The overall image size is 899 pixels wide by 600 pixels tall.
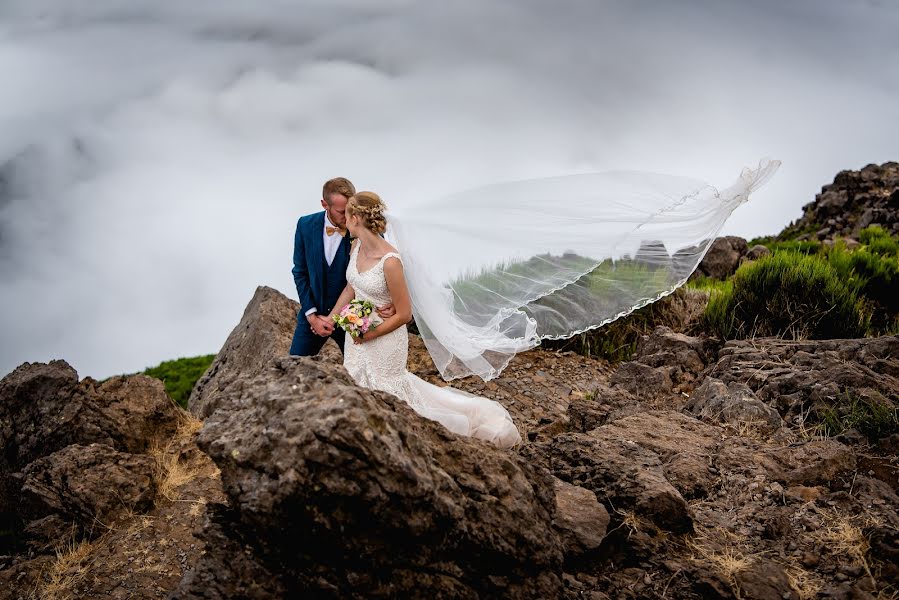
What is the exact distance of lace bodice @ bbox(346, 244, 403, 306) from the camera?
643cm

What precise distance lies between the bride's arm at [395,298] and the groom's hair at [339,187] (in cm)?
124

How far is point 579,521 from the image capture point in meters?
5.36

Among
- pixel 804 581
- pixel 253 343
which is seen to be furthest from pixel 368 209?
pixel 253 343

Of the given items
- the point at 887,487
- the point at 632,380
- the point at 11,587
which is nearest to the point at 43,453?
the point at 11,587

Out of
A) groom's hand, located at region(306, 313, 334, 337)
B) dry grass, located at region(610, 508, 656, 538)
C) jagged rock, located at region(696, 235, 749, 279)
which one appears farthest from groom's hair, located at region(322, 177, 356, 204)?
jagged rock, located at region(696, 235, 749, 279)

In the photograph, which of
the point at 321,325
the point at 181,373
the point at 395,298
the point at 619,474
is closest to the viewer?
the point at 619,474

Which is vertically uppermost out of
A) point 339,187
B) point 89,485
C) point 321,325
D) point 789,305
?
point 339,187

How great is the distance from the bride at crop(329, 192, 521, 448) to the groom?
1.04m

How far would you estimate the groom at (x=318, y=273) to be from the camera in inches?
303

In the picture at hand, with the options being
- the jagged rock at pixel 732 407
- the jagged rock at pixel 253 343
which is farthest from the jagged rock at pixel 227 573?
the jagged rock at pixel 253 343

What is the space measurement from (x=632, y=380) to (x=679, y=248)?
2085 mm

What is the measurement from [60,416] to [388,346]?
3569 mm

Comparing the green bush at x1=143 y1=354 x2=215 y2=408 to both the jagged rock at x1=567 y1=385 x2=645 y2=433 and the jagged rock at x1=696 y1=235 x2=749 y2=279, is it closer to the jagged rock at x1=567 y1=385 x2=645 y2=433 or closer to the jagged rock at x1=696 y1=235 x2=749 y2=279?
the jagged rock at x1=567 y1=385 x2=645 y2=433

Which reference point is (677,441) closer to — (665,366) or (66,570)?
(665,366)
